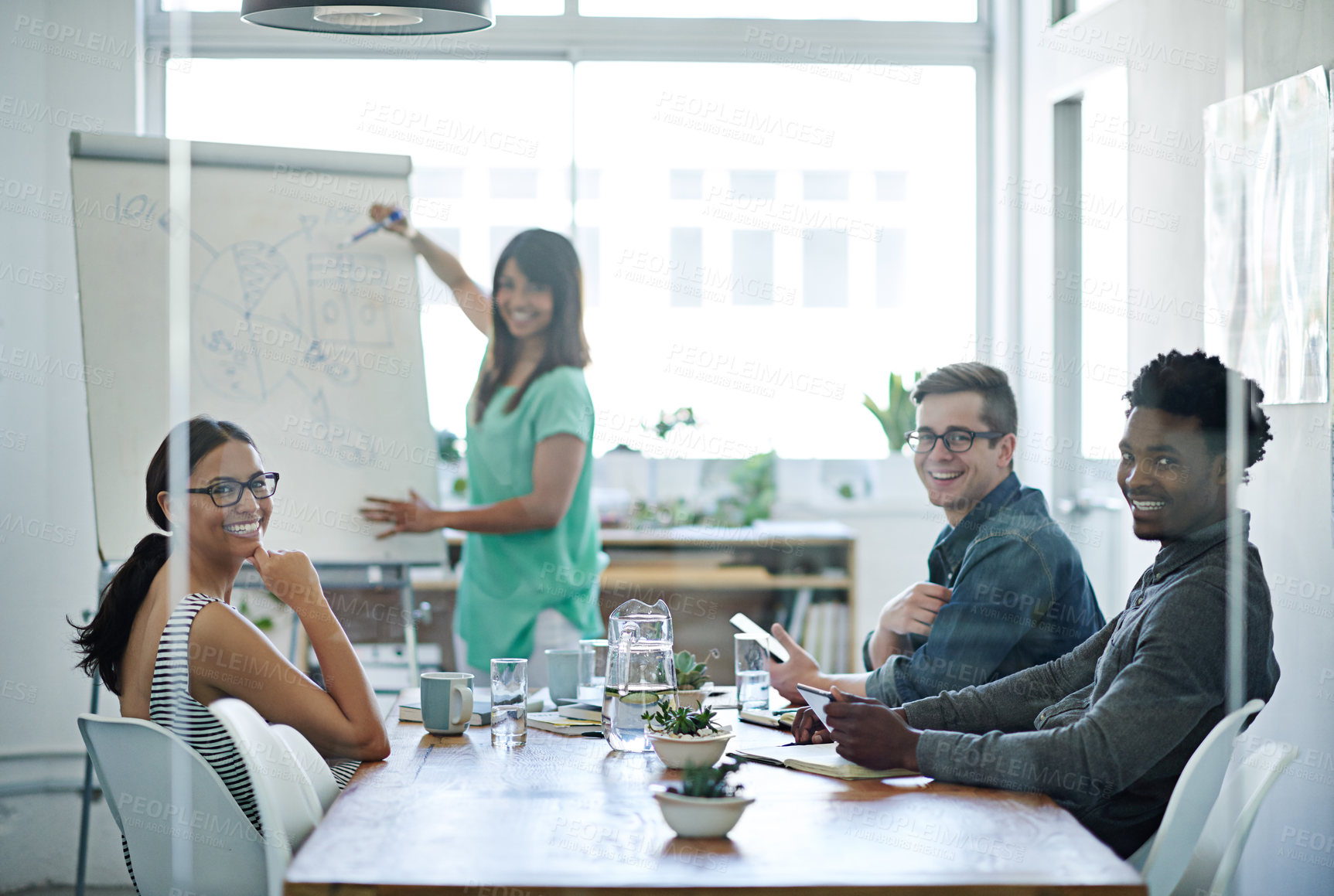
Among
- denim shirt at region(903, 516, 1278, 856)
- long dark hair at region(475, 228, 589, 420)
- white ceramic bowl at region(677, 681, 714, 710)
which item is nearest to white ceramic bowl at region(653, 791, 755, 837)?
denim shirt at region(903, 516, 1278, 856)

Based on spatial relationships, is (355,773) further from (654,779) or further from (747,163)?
(747,163)

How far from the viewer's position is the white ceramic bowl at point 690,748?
1727 millimetres

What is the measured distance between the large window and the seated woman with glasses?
7.29ft

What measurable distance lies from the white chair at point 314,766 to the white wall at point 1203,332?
1399 mm

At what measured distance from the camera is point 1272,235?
99.0 inches

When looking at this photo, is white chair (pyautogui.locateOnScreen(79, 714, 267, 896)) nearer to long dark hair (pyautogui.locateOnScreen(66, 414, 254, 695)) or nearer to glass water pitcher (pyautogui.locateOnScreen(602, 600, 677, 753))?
long dark hair (pyautogui.locateOnScreen(66, 414, 254, 695))

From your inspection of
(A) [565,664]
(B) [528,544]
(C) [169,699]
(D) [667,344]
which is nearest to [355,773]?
(C) [169,699]

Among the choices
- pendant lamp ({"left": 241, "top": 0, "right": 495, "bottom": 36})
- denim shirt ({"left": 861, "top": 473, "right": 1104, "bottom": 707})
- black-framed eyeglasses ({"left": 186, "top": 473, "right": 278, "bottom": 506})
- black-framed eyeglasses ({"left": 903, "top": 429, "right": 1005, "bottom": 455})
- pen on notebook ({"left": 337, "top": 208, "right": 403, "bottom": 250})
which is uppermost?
pendant lamp ({"left": 241, "top": 0, "right": 495, "bottom": 36})

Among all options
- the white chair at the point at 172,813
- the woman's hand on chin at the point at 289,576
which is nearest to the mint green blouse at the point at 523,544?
the woman's hand on chin at the point at 289,576

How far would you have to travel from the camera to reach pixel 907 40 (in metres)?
4.14

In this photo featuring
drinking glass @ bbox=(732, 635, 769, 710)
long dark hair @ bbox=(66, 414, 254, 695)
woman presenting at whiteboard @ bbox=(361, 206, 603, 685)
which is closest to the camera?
long dark hair @ bbox=(66, 414, 254, 695)

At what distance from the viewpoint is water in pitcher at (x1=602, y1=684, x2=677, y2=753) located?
194 centimetres

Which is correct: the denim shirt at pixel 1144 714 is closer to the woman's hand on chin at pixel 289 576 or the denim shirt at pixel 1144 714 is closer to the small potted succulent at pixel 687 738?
the small potted succulent at pixel 687 738

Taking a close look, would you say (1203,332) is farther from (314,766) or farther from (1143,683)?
(314,766)
